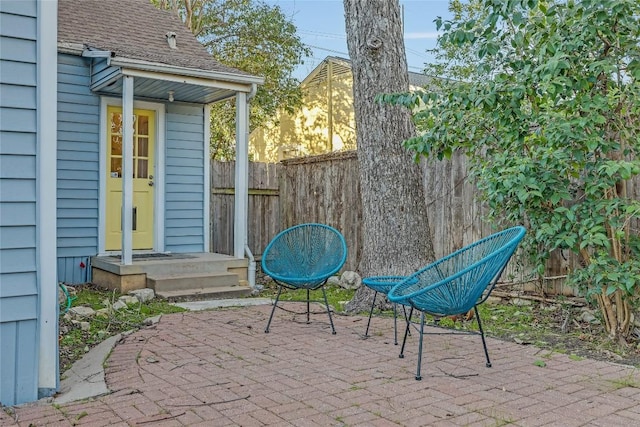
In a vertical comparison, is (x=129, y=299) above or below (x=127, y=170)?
below

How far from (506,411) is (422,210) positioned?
2.73 meters

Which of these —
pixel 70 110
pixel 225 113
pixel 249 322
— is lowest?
pixel 249 322

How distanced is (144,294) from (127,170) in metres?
1.33

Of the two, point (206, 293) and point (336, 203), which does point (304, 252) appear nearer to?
point (206, 293)

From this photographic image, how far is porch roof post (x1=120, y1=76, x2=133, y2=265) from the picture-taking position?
5.97m

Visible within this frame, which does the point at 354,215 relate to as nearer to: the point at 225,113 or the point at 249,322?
the point at 249,322

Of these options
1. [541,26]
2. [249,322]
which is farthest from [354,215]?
[541,26]

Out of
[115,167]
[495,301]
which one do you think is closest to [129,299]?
[115,167]

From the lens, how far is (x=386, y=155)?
5.02 metres

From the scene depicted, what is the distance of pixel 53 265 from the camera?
2.71 meters

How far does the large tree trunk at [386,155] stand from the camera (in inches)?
197

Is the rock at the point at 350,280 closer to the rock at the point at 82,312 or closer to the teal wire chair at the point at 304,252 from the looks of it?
the teal wire chair at the point at 304,252

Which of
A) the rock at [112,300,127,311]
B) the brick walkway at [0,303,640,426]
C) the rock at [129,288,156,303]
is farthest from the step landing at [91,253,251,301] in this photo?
the brick walkway at [0,303,640,426]

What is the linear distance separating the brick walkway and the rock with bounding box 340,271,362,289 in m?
2.62
